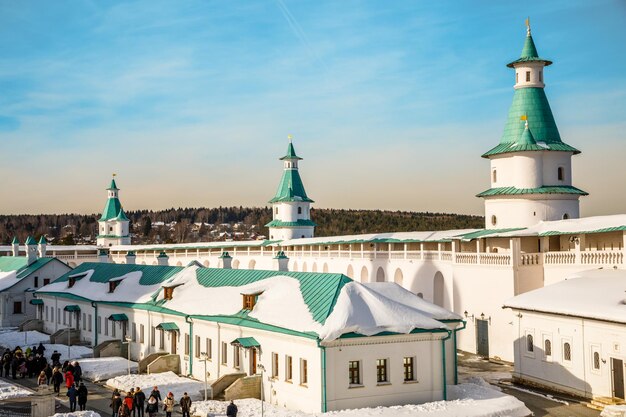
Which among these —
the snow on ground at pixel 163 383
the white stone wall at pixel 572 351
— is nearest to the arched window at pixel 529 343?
the white stone wall at pixel 572 351

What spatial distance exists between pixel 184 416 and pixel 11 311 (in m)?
33.1

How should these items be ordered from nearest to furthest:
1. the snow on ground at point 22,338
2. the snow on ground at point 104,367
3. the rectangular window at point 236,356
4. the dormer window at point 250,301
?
the rectangular window at point 236,356 → the dormer window at point 250,301 → the snow on ground at point 104,367 → the snow on ground at point 22,338

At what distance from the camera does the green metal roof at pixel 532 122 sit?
38625 mm

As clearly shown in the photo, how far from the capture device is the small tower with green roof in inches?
3730

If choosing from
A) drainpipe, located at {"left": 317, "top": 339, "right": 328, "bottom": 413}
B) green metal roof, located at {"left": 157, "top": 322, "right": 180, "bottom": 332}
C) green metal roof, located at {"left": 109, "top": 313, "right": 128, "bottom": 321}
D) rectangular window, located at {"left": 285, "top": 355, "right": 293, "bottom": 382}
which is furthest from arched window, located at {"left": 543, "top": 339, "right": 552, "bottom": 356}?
green metal roof, located at {"left": 109, "top": 313, "right": 128, "bottom": 321}

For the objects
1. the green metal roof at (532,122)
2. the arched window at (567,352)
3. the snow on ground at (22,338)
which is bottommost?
the snow on ground at (22,338)

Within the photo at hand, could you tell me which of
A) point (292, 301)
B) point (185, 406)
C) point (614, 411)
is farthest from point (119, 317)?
point (614, 411)

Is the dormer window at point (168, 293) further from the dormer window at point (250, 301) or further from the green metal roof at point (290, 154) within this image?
the green metal roof at point (290, 154)

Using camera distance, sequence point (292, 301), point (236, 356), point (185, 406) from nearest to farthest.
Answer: point (185, 406) < point (292, 301) < point (236, 356)

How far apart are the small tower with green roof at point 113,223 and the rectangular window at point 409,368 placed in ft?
249

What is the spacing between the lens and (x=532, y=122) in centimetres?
3897

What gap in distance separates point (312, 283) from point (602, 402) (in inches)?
405

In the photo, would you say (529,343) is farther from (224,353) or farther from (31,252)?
(31,252)

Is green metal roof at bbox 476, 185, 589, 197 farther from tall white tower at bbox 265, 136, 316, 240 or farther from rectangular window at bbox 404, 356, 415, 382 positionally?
tall white tower at bbox 265, 136, 316, 240
